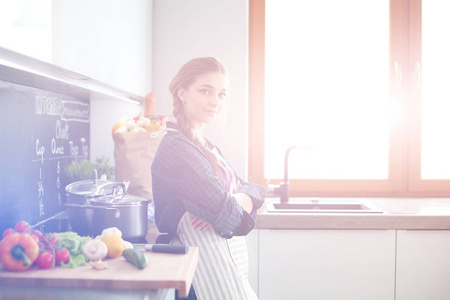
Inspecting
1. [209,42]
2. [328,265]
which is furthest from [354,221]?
[209,42]

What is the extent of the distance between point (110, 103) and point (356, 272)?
4.30ft

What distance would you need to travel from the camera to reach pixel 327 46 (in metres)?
2.67

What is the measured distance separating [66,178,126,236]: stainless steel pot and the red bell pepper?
423 millimetres

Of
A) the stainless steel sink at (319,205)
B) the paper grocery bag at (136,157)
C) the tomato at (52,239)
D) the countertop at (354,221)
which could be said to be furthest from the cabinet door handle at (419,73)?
the tomato at (52,239)

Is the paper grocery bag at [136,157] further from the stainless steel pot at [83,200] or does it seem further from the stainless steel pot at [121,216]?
the stainless steel pot at [121,216]

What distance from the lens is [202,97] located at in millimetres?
1676

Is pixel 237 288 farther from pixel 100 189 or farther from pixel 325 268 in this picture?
pixel 325 268

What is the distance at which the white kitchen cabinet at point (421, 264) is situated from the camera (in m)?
2.08

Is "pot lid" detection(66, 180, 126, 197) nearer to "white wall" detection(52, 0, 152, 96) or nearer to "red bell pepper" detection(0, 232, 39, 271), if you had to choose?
"white wall" detection(52, 0, 152, 96)

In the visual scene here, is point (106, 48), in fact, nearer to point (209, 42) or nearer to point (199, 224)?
point (199, 224)

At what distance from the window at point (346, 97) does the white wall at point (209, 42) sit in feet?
0.35

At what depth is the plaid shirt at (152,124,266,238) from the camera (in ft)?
4.82

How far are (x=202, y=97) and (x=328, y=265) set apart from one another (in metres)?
0.95

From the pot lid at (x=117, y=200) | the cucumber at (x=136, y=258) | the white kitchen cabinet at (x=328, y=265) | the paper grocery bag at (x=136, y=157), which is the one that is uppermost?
the paper grocery bag at (x=136, y=157)
